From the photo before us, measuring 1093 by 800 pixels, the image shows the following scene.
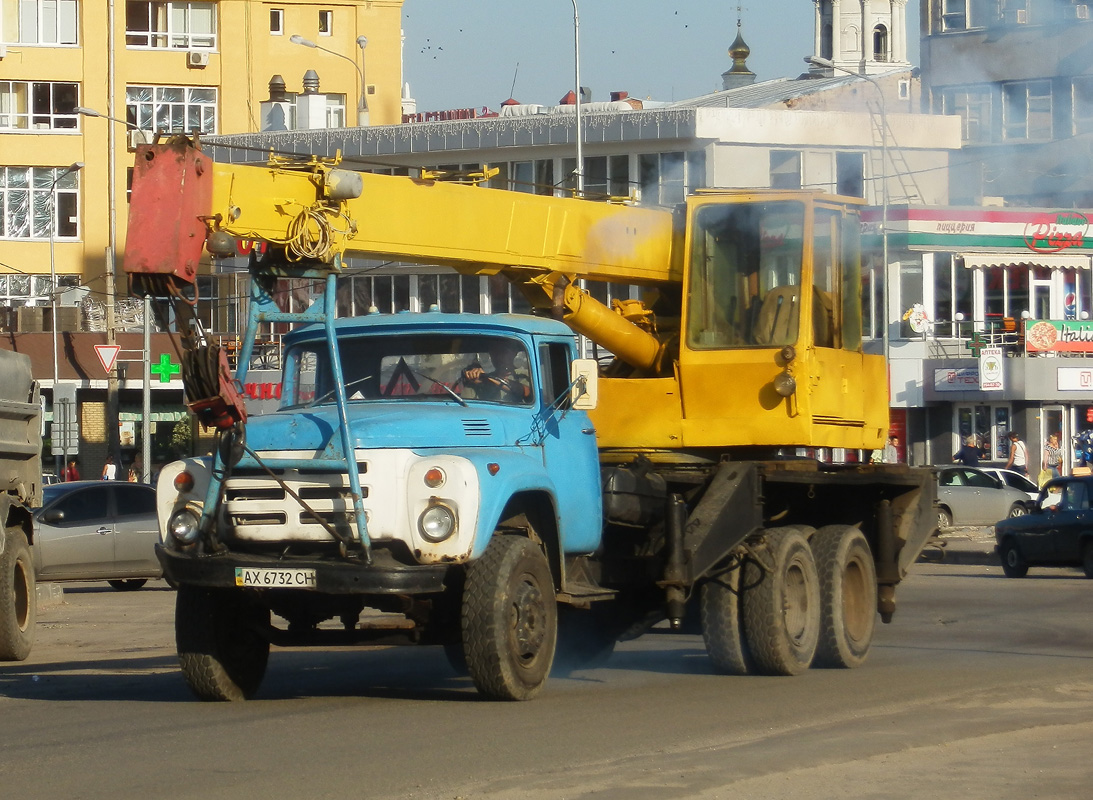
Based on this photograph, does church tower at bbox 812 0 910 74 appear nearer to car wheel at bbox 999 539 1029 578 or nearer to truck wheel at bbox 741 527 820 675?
car wheel at bbox 999 539 1029 578

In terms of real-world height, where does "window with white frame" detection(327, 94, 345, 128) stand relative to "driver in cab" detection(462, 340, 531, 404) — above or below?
above

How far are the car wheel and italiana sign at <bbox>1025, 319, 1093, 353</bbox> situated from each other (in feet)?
70.5

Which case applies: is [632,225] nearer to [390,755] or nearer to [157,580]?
[390,755]

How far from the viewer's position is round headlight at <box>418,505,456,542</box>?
389 inches

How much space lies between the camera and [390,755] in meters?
8.60

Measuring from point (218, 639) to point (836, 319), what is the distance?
536cm

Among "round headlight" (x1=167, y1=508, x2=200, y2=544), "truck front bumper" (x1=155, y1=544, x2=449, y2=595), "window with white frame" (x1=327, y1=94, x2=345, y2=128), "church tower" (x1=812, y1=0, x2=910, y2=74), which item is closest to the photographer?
"truck front bumper" (x1=155, y1=544, x2=449, y2=595)

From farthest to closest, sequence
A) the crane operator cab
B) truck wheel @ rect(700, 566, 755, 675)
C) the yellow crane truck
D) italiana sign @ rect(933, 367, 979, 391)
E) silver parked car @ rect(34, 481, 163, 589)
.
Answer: italiana sign @ rect(933, 367, 979, 391) → silver parked car @ rect(34, 481, 163, 589) → the crane operator cab → truck wheel @ rect(700, 566, 755, 675) → the yellow crane truck

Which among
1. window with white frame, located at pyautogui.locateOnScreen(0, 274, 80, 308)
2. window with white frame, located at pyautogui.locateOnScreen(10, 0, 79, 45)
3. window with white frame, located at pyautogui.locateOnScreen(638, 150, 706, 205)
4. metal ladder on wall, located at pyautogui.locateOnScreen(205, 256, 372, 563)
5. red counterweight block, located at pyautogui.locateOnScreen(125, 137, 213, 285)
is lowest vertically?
metal ladder on wall, located at pyautogui.locateOnScreen(205, 256, 372, 563)

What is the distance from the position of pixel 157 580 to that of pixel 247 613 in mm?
14837

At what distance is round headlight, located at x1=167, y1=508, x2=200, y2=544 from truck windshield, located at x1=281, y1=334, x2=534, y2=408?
Answer: 1.25m

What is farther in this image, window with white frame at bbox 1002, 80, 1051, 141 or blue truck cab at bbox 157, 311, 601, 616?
window with white frame at bbox 1002, 80, 1051, 141

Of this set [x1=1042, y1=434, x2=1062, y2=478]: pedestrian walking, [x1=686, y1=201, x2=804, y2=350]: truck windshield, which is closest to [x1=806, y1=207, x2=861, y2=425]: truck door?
[x1=686, y1=201, x2=804, y2=350]: truck windshield

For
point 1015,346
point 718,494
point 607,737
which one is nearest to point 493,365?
point 718,494
